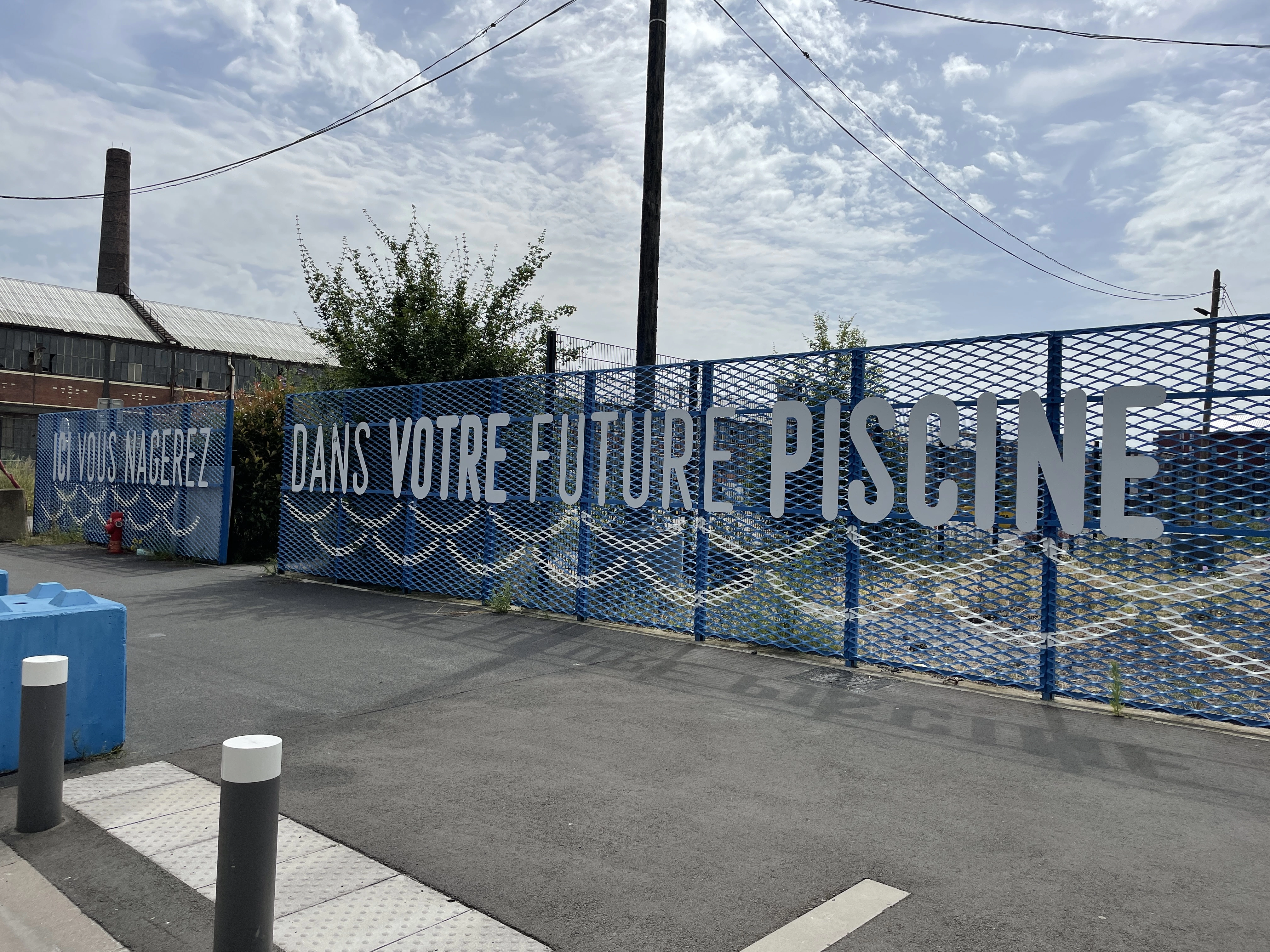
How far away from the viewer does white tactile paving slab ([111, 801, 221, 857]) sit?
373 cm

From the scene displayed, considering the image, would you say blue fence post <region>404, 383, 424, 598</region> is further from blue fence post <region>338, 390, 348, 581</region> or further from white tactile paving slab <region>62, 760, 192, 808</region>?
white tactile paving slab <region>62, 760, 192, 808</region>

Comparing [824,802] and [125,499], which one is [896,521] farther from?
[125,499]

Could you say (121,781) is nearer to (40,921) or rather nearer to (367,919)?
(40,921)

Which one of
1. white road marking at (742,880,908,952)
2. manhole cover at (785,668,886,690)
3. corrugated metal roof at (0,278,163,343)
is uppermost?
corrugated metal roof at (0,278,163,343)

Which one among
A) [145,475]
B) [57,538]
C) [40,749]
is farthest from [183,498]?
[40,749]

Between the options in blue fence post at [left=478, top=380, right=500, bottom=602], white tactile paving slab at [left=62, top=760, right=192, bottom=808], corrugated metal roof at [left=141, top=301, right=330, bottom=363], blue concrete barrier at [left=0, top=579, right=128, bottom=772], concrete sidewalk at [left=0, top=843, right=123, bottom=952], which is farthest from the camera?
corrugated metal roof at [left=141, top=301, right=330, bottom=363]

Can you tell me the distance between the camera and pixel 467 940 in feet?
9.95

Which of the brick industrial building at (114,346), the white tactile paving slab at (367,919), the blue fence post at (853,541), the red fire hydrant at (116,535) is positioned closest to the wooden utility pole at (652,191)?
the blue fence post at (853,541)

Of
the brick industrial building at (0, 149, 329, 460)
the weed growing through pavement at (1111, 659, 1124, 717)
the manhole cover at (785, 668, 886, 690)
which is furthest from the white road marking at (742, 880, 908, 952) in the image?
the brick industrial building at (0, 149, 329, 460)

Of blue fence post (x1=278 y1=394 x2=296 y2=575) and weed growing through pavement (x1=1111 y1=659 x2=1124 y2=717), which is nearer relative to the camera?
weed growing through pavement (x1=1111 y1=659 x2=1124 y2=717)

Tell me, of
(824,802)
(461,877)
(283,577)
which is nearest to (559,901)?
Answer: (461,877)

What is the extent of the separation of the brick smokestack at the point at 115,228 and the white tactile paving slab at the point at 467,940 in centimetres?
5469

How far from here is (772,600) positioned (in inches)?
318

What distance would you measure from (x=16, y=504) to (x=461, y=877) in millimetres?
19200
